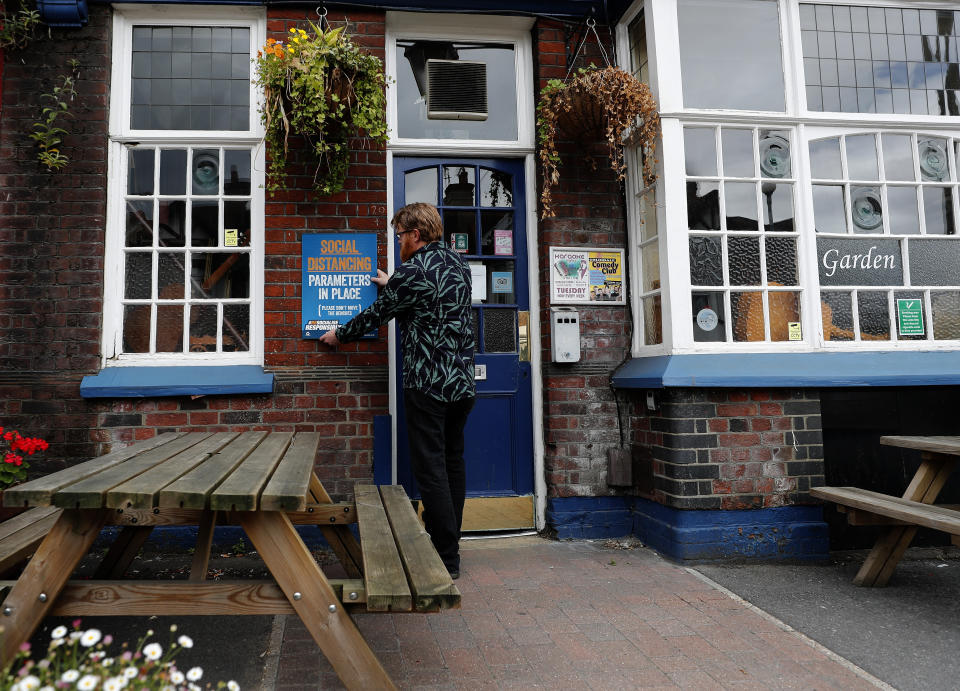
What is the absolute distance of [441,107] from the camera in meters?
4.66

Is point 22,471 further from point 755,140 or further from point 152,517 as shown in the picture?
point 755,140

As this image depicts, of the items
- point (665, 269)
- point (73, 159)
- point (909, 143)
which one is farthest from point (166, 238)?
point (909, 143)

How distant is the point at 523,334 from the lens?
462 cm

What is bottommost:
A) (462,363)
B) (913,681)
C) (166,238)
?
(913,681)

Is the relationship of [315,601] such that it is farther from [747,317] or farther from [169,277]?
[747,317]

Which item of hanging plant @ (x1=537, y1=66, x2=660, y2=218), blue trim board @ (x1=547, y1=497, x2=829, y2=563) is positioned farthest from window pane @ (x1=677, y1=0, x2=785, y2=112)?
blue trim board @ (x1=547, y1=497, x2=829, y2=563)

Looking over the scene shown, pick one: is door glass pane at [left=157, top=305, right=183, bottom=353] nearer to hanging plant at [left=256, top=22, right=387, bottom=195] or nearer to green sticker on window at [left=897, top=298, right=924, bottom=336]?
hanging plant at [left=256, top=22, right=387, bottom=195]

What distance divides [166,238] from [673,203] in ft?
11.0

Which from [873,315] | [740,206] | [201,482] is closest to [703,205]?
[740,206]

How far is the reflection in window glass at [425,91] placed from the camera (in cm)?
472

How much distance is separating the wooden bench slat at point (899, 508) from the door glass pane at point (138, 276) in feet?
14.4

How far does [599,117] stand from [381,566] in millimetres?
3259

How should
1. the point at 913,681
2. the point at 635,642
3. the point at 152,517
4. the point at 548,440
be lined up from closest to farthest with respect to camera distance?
1. the point at 152,517
2. the point at 913,681
3. the point at 635,642
4. the point at 548,440

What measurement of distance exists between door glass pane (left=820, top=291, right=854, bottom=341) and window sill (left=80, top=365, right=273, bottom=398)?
3.61 m
